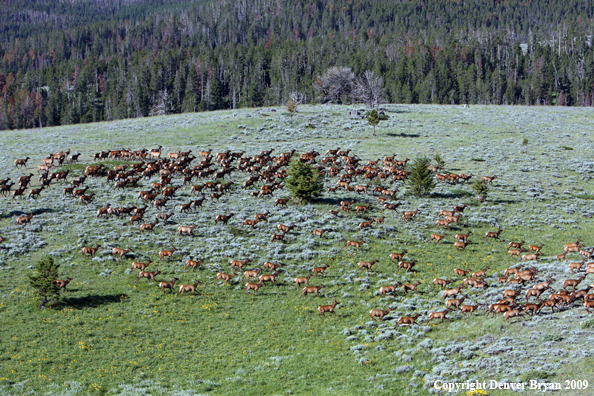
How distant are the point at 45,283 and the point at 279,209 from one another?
18623mm

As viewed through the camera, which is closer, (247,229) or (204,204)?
(247,229)

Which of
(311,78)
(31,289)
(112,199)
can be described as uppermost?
(311,78)

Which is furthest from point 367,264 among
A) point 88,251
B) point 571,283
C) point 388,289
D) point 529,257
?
point 88,251

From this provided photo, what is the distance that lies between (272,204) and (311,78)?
90.5 m

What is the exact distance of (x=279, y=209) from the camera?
3738 cm

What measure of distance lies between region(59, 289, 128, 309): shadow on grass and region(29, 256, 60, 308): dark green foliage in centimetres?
55

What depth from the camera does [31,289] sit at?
23.8 m

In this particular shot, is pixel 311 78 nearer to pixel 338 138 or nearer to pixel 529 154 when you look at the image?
pixel 338 138

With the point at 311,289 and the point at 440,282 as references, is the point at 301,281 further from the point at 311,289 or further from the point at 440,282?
the point at 440,282

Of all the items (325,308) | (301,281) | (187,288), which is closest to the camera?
(325,308)

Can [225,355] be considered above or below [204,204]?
below

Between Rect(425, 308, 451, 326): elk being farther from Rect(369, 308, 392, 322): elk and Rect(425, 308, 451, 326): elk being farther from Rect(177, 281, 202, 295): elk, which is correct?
Rect(177, 281, 202, 295): elk

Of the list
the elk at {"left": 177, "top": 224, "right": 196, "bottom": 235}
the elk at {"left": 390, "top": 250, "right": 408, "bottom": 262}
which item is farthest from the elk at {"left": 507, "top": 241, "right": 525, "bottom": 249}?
the elk at {"left": 177, "top": 224, "right": 196, "bottom": 235}

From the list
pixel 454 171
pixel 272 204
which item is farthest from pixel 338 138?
pixel 272 204
